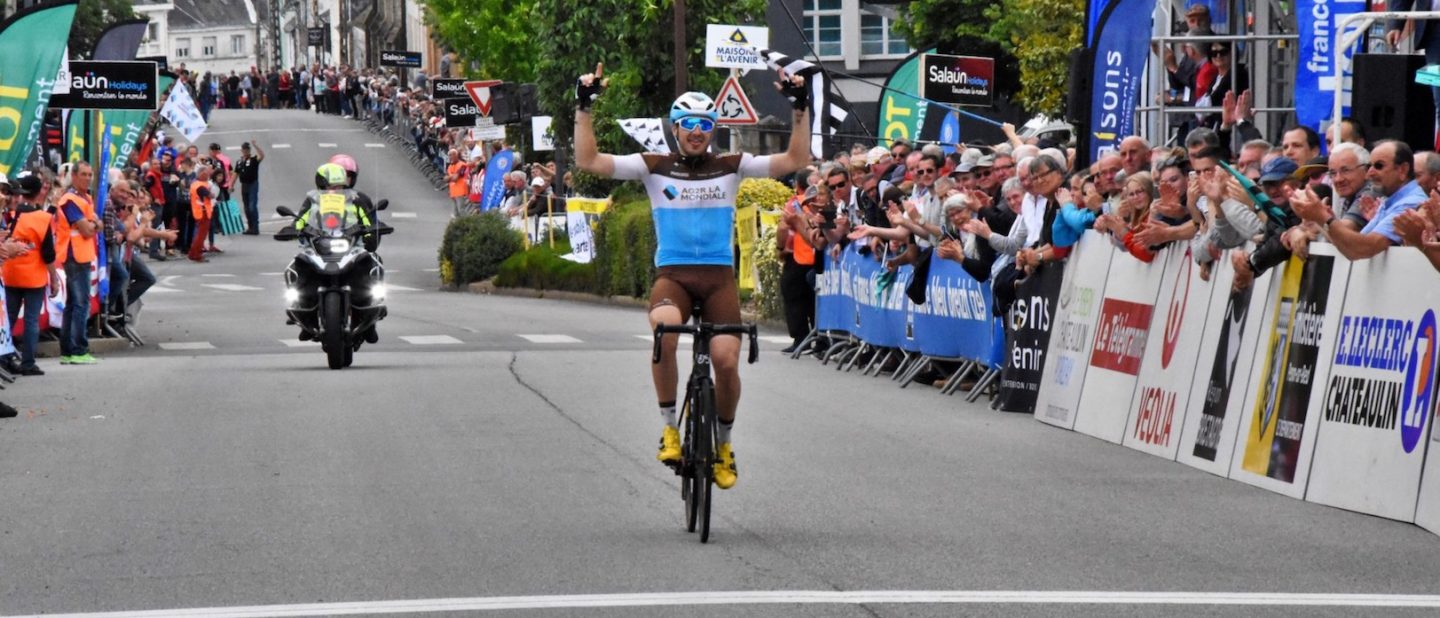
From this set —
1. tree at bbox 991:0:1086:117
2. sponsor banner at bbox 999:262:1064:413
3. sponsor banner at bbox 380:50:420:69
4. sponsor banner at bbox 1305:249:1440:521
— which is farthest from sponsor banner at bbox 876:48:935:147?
sponsor banner at bbox 380:50:420:69

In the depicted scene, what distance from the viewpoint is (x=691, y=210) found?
34.6 feet

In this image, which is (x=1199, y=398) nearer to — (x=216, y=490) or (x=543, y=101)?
(x=216, y=490)

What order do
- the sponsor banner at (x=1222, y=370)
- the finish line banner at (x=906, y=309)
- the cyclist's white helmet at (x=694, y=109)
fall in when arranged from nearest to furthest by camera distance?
the cyclist's white helmet at (x=694, y=109) < the sponsor banner at (x=1222, y=370) < the finish line banner at (x=906, y=309)

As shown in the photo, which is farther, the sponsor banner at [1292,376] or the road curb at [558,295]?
the road curb at [558,295]

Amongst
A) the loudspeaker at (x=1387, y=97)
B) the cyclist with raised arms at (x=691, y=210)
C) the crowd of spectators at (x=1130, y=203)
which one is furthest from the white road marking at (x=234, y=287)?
the cyclist with raised arms at (x=691, y=210)

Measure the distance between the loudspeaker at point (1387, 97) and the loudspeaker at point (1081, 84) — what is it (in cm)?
503

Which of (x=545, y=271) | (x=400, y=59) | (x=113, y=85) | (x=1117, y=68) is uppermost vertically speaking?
(x=1117, y=68)

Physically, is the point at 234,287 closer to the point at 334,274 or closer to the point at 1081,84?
the point at 334,274

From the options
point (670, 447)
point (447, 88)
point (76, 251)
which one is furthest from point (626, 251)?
point (670, 447)

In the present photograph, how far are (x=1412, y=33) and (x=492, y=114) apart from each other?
96.5 ft

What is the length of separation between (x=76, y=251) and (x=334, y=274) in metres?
3.10

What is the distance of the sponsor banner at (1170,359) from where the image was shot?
43.0ft

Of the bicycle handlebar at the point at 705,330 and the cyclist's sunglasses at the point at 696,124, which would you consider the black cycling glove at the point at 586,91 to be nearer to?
the cyclist's sunglasses at the point at 696,124

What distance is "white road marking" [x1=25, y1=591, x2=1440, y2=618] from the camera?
7.82 meters
